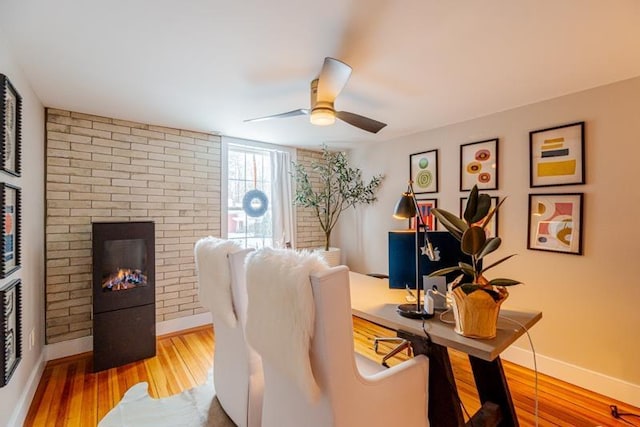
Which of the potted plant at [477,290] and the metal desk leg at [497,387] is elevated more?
the potted plant at [477,290]

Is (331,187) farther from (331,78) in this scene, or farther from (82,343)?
(82,343)

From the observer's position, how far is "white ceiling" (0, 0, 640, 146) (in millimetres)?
1465

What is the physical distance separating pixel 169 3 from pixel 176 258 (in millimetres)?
2707

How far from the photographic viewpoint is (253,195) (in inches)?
159

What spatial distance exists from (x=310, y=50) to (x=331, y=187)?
2739 mm

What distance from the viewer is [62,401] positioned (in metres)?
2.20

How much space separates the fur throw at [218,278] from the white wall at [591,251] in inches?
99.8

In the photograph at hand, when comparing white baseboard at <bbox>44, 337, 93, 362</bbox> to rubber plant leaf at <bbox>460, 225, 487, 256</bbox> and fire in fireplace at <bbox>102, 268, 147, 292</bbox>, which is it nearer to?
fire in fireplace at <bbox>102, 268, 147, 292</bbox>

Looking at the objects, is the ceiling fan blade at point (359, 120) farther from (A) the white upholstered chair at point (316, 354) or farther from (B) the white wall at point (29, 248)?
(B) the white wall at point (29, 248)

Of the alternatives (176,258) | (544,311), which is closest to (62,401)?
(176,258)

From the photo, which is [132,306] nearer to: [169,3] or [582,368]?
[169,3]

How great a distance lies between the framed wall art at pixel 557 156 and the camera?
2412mm

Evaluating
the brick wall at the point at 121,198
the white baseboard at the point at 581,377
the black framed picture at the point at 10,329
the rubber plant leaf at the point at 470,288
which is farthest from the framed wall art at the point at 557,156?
the black framed picture at the point at 10,329

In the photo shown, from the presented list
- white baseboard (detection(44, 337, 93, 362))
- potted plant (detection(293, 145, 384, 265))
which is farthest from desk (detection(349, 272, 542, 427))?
white baseboard (detection(44, 337, 93, 362))
